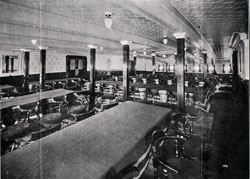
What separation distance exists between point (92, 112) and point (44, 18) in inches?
135

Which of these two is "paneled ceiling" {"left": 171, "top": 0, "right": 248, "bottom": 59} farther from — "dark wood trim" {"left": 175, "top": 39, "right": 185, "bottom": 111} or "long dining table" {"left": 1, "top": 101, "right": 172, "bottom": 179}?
"long dining table" {"left": 1, "top": 101, "right": 172, "bottom": 179}

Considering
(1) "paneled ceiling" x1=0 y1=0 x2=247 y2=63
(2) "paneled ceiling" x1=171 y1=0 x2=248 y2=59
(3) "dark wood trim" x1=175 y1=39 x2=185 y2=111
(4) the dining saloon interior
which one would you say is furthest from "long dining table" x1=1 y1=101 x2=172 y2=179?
(3) "dark wood trim" x1=175 y1=39 x2=185 y2=111

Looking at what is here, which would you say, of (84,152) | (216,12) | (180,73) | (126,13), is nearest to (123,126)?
(84,152)

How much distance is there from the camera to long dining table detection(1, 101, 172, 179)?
60.7 inches

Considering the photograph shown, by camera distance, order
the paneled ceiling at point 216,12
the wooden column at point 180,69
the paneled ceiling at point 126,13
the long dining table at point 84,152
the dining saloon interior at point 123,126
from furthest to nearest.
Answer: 1. the wooden column at point 180,69
2. the paneled ceiling at point 216,12
3. the paneled ceiling at point 126,13
4. the dining saloon interior at point 123,126
5. the long dining table at point 84,152

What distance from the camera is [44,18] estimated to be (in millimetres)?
4883

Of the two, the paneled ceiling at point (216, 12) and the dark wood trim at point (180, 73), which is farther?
the dark wood trim at point (180, 73)

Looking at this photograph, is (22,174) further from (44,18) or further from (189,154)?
(44,18)

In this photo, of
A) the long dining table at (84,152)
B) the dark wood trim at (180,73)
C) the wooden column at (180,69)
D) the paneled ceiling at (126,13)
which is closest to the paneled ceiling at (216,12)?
the paneled ceiling at (126,13)

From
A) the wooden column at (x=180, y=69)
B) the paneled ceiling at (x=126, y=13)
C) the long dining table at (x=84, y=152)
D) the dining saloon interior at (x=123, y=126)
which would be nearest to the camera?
the long dining table at (x=84, y=152)

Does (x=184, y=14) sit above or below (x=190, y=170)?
above

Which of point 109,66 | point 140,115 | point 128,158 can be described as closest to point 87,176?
point 128,158

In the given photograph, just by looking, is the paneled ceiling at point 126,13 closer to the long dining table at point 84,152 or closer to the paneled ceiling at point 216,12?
the paneled ceiling at point 216,12

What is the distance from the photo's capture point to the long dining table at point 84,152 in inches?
60.7
